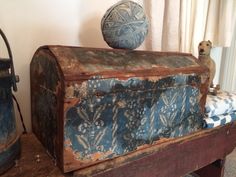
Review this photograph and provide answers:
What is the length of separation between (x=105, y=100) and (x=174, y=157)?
1.32 feet

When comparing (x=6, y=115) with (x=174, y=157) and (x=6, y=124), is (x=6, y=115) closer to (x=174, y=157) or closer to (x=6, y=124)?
(x=6, y=124)

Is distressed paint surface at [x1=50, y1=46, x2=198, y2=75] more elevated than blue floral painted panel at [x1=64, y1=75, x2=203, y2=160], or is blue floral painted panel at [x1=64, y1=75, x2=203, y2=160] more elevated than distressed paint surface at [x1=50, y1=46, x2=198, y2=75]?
distressed paint surface at [x1=50, y1=46, x2=198, y2=75]

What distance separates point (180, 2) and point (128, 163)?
102cm

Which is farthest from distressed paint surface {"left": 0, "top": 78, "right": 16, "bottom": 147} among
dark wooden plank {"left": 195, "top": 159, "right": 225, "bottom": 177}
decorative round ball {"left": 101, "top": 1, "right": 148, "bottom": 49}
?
dark wooden plank {"left": 195, "top": 159, "right": 225, "bottom": 177}

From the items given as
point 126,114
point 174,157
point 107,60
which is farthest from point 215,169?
point 107,60

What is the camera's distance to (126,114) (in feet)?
2.34

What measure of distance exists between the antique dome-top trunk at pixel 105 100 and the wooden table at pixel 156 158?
26mm

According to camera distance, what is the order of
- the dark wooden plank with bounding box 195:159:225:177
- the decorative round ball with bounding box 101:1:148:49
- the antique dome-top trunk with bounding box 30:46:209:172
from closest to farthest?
Answer: the antique dome-top trunk with bounding box 30:46:209:172 → the decorative round ball with bounding box 101:1:148:49 → the dark wooden plank with bounding box 195:159:225:177

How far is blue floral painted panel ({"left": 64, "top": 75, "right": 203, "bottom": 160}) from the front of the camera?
623mm

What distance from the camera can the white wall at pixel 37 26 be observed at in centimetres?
87

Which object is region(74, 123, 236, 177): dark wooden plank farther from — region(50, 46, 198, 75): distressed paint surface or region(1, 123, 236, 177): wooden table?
region(50, 46, 198, 75): distressed paint surface

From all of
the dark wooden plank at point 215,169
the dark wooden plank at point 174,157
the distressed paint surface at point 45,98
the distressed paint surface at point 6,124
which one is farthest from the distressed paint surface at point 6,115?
the dark wooden plank at point 215,169

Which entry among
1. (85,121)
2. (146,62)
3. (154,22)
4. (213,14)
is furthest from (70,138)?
(213,14)

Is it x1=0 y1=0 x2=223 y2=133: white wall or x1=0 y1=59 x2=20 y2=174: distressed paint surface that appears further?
x1=0 y1=0 x2=223 y2=133: white wall
